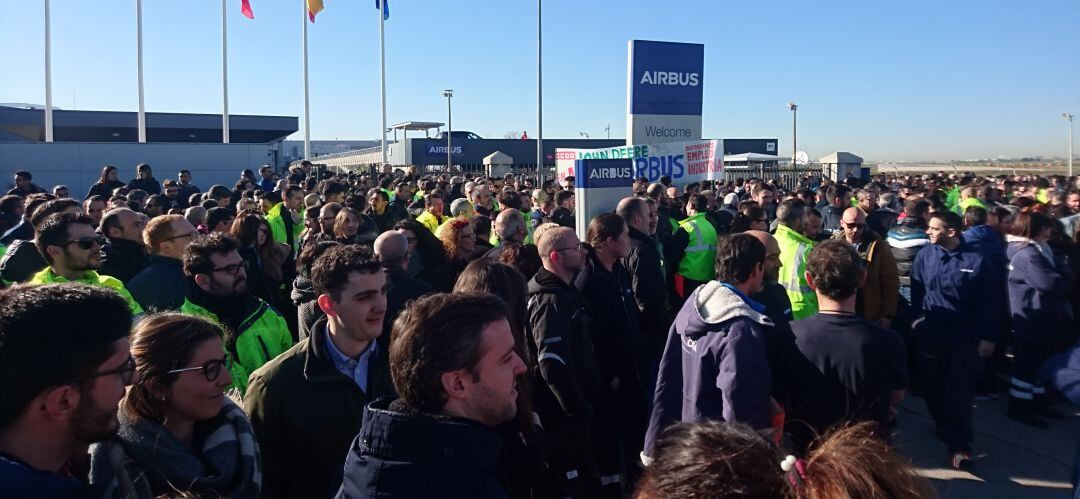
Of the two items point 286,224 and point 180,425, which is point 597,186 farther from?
point 180,425

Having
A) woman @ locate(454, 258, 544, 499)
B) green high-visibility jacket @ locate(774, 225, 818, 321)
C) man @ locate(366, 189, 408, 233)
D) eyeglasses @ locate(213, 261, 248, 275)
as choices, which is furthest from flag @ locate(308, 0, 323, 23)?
woman @ locate(454, 258, 544, 499)

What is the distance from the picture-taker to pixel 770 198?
38.9 ft

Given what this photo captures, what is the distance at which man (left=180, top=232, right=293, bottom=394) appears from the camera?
3865 millimetres

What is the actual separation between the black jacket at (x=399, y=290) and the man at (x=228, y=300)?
0.63 m

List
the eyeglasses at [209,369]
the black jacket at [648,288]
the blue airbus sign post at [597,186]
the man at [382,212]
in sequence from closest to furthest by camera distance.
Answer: the eyeglasses at [209,369] < the black jacket at [648,288] < the blue airbus sign post at [597,186] < the man at [382,212]

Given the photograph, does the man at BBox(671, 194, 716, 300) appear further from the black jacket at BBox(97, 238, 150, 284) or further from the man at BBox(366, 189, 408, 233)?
the black jacket at BBox(97, 238, 150, 284)

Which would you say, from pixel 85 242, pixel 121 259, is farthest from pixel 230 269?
pixel 121 259

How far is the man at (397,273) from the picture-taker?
4527 mm

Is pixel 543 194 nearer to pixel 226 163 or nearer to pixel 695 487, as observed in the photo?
pixel 695 487

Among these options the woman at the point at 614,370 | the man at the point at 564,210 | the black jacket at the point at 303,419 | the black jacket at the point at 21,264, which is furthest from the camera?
the man at the point at 564,210

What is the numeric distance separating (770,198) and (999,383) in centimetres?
487

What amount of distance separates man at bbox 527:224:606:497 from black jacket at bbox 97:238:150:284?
351 centimetres

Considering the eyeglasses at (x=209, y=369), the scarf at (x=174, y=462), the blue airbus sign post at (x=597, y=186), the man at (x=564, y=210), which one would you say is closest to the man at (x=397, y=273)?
the eyeglasses at (x=209, y=369)

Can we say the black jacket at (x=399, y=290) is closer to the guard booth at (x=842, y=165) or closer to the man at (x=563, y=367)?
the man at (x=563, y=367)
